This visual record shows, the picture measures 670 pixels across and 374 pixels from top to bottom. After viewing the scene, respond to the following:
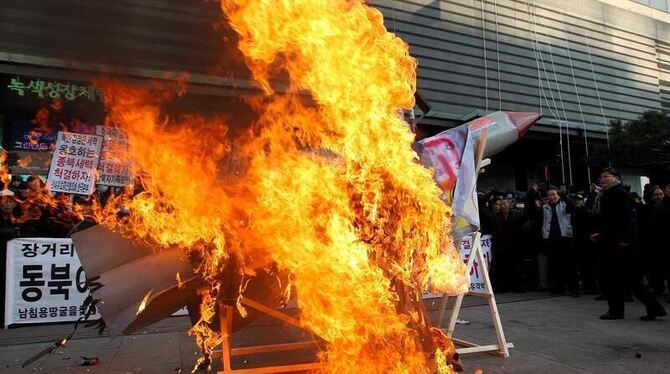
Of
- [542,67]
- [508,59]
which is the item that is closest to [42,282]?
[508,59]

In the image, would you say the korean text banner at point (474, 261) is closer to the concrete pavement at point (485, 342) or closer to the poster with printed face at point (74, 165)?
the concrete pavement at point (485, 342)

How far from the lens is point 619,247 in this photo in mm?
6156

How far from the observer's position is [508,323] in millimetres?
6297

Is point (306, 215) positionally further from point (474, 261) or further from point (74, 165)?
point (474, 261)

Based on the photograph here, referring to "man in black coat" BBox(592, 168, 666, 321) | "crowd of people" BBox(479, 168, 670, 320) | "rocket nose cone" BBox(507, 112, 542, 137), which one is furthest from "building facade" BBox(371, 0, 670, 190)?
"rocket nose cone" BBox(507, 112, 542, 137)

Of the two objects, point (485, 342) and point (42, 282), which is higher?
point (42, 282)

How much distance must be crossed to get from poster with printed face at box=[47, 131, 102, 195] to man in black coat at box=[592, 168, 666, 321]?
7110 millimetres

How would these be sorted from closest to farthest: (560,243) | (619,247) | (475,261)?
(619,247)
(475,261)
(560,243)

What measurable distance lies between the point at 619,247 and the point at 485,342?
237 cm

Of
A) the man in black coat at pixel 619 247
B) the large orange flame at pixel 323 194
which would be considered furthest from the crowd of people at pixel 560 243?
the large orange flame at pixel 323 194

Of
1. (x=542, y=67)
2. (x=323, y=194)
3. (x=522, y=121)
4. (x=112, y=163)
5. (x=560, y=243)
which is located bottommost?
(x=560, y=243)

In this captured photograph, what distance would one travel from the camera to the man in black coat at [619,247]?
242 inches

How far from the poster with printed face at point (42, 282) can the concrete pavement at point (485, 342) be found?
0.20 m

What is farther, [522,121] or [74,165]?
[74,165]
